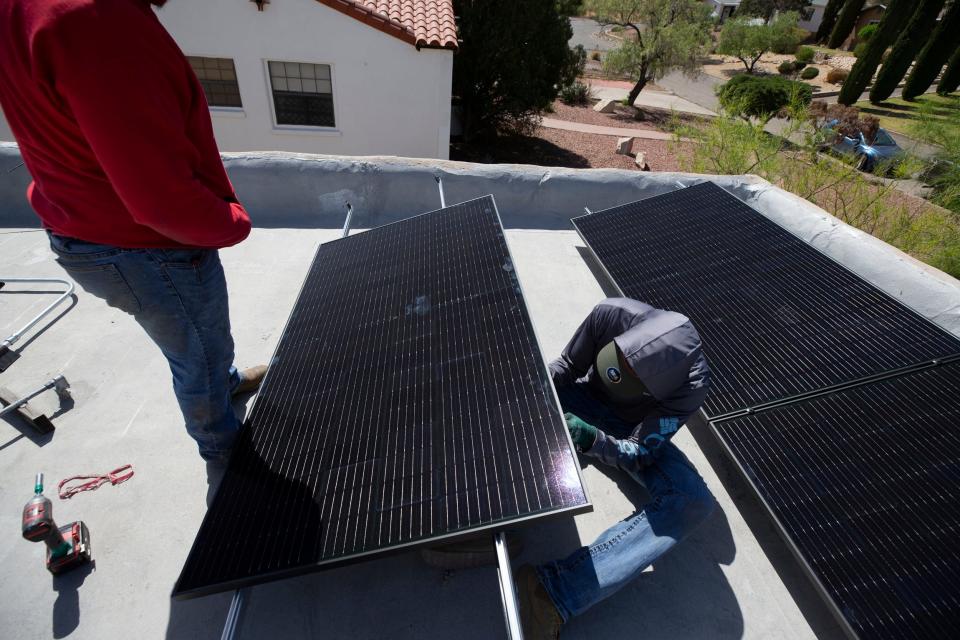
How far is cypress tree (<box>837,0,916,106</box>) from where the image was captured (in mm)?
28922

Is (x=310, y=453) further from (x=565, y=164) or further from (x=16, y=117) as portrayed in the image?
(x=565, y=164)

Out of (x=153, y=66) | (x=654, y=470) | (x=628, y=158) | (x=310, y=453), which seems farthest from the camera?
(x=628, y=158)

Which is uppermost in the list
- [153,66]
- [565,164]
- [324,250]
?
[153,66]

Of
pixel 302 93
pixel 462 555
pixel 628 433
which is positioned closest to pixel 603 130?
pixel 302 93

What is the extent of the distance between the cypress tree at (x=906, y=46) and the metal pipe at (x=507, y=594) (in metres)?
40.3

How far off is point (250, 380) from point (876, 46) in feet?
132

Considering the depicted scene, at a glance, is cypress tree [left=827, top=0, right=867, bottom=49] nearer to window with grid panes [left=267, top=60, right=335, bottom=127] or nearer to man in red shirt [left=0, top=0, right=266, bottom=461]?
window with grid panes [left=267, top=60, right=335, bottom=127]

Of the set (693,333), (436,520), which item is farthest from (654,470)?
(436,520)

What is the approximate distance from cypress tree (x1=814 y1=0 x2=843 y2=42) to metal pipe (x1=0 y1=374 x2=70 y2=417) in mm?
63095

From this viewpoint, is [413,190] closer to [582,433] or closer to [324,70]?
[582,433]

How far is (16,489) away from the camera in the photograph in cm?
303

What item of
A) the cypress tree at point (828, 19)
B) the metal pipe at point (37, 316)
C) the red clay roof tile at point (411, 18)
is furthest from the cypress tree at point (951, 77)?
the metal pipe at point (37, 316)

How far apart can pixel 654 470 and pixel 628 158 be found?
68.8ft

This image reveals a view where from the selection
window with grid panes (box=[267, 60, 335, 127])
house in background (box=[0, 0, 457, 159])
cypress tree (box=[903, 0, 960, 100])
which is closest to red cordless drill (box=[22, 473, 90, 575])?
house in background (box=[0, 0, 457, 159])
